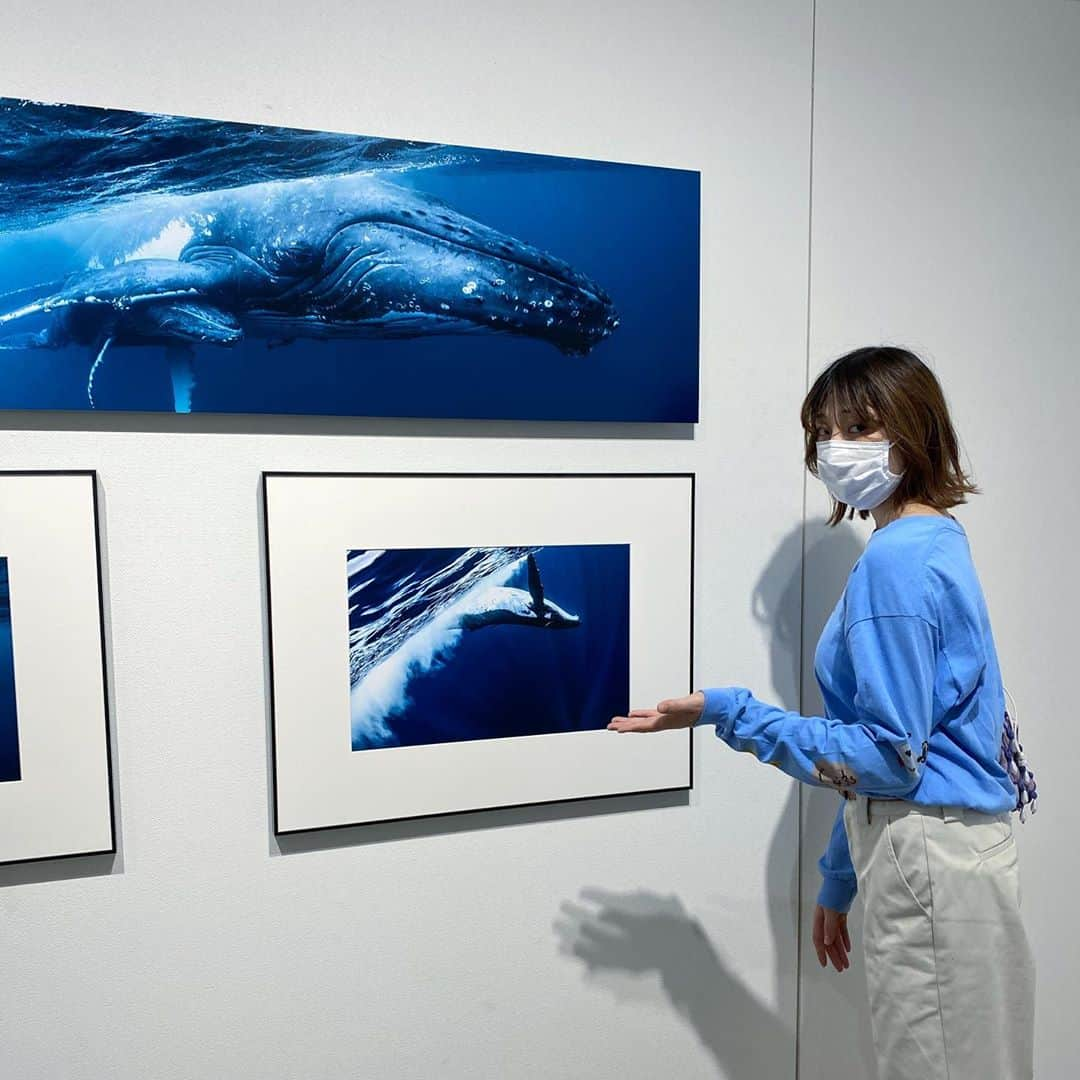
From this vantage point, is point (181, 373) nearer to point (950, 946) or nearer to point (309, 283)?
point (309, 283)

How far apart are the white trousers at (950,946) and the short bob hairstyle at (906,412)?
40cm

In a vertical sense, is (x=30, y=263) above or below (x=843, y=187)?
below

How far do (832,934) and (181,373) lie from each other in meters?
1.22

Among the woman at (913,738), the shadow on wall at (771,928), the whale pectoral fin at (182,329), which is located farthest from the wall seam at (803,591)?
the whale pectoral fin at (182,329)

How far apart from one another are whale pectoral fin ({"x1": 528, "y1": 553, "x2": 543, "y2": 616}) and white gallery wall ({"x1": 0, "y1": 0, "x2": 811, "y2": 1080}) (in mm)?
153

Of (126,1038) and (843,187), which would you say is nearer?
(126,1038)

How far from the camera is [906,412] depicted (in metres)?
1.17

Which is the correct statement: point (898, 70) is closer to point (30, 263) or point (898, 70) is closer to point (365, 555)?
point (365, 555)

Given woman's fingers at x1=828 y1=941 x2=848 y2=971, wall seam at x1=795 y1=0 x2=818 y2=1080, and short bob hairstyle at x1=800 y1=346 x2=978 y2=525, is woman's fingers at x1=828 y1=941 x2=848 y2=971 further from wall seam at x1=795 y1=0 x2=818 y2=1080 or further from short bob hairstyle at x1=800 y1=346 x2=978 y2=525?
short bob hairstyle at x1=800 y1=346 x2=978 y2=525

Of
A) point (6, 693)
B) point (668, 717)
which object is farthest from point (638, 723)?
point (6, 693)

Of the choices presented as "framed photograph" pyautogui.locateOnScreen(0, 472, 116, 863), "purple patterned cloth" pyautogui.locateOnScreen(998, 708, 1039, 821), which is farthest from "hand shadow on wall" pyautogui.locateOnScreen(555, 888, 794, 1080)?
"framed photograph" pyautogui.locateOnScreen(0, 472, 116, 863)

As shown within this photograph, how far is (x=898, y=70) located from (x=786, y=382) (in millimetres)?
545

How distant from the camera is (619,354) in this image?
54.5 inches

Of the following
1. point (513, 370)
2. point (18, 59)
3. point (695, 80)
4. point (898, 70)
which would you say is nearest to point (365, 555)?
point (513, 370)
